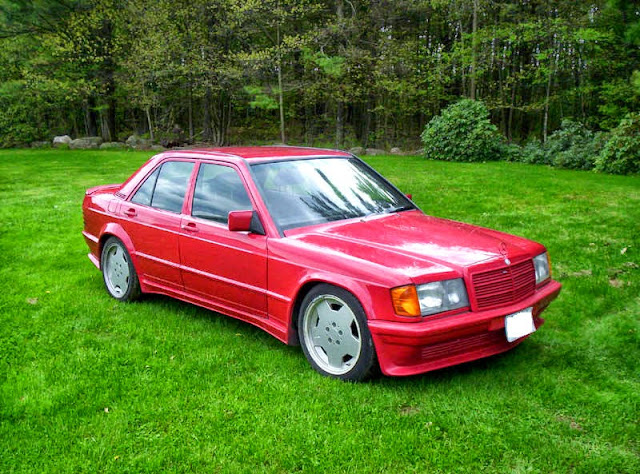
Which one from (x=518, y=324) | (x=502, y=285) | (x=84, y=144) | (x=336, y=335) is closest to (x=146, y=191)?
(x=336, y=335)

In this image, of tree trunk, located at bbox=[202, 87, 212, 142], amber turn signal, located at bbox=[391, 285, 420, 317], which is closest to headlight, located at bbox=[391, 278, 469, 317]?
amber turn signal, located at bbox=[391, 285, 420, 317]

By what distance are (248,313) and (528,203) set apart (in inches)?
279

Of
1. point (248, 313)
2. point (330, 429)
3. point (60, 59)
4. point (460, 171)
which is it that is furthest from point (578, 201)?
point (60, 59)

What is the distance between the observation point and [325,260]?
12.4ft

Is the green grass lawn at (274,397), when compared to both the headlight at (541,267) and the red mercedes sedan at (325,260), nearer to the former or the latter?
the red mercedes sedan at (325,260)

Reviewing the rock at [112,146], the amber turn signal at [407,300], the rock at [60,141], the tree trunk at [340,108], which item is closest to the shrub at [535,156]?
the tree trunk at [340,108]

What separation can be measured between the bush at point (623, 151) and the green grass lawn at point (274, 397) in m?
8.63

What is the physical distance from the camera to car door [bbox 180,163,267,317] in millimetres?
4250

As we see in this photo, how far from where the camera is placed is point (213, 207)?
4.66m

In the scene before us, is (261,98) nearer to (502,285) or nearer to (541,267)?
(541,267)

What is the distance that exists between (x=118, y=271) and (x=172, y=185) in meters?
1.13

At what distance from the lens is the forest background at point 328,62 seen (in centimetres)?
2286

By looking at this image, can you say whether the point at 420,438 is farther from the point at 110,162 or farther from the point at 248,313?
the point at 110,162

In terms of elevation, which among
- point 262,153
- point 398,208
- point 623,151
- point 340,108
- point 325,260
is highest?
point 340,108
